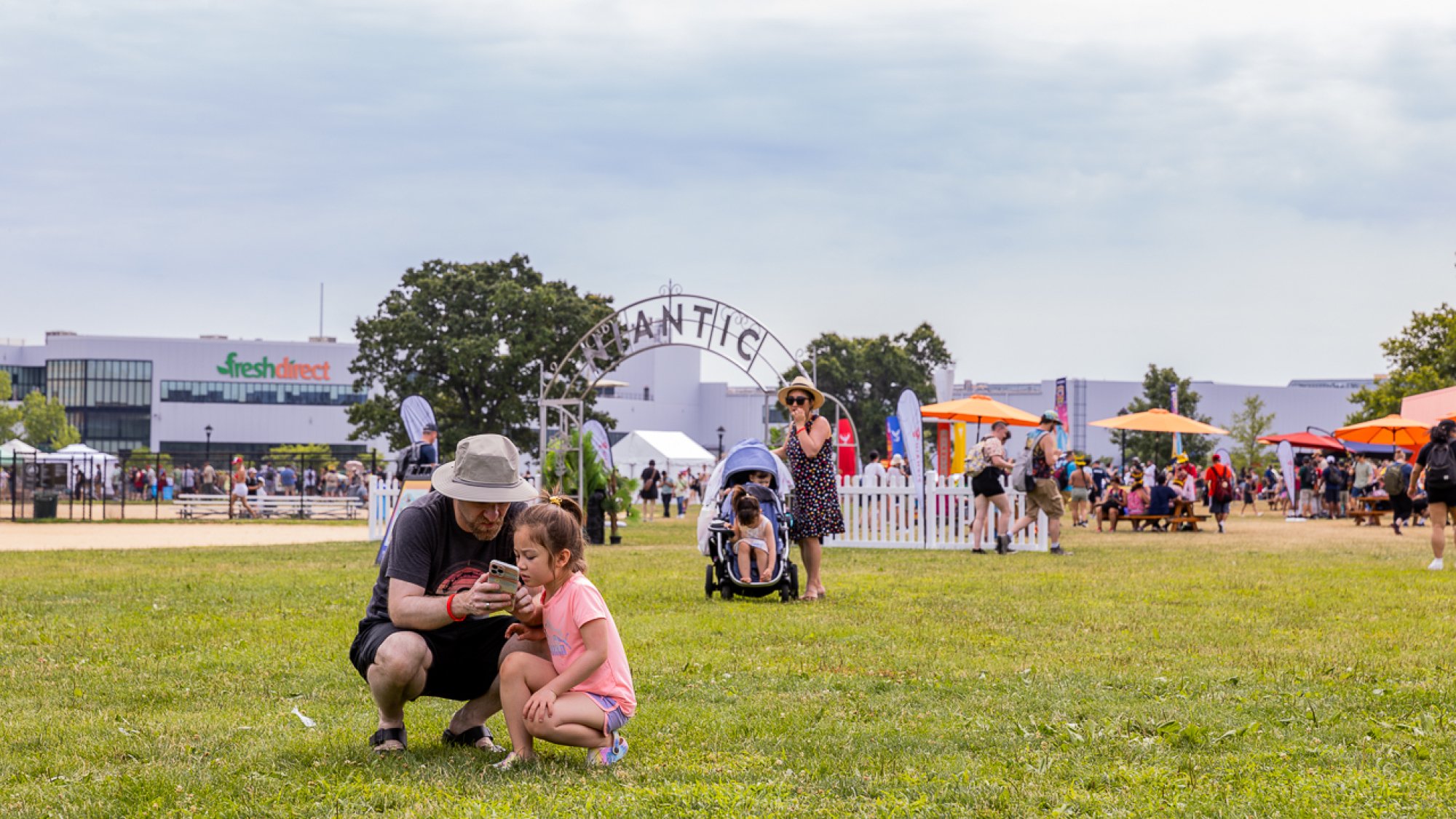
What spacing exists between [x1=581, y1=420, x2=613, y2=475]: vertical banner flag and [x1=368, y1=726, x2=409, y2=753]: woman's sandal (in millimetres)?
16163

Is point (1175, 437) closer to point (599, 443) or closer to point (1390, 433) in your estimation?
point (1390, 433)

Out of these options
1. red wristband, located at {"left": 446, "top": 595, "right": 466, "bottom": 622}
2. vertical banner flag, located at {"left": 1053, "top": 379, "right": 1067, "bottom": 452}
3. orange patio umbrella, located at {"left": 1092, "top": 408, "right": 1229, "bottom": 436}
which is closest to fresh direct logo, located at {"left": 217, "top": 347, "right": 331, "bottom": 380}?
vertical banner flag, located at {"left": 1053, "top": 379, "right": 1067, "bottom": 452}

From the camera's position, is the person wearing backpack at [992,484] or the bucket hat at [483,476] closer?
the bucket hat at [483,476]

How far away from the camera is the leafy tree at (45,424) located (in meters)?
69.9

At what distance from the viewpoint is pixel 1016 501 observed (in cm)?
1888

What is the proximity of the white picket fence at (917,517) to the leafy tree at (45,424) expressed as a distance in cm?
5910

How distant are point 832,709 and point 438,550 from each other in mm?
1906

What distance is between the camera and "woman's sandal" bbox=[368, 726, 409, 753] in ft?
15.8

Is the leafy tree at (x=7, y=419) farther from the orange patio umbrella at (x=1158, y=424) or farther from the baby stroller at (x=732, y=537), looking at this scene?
the baby stroller at (x=732, y=537)

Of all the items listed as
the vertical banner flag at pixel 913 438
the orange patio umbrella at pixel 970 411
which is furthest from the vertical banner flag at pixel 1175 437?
the vertical banner flag at pixel 913 438

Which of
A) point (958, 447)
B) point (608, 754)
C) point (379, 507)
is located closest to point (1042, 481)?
point (379, 507)

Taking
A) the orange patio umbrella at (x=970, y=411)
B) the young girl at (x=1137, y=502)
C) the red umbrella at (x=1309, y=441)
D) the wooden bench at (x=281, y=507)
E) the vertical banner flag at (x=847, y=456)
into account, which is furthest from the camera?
the wooden bench at (x=281, y=507)

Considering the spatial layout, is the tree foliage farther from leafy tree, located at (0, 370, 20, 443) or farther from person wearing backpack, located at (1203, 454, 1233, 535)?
person wearing backpack, located at (1203, 454, 1233, 535)

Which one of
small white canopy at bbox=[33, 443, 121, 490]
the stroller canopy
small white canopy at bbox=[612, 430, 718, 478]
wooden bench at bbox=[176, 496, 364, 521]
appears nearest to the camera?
the stroller canopy
